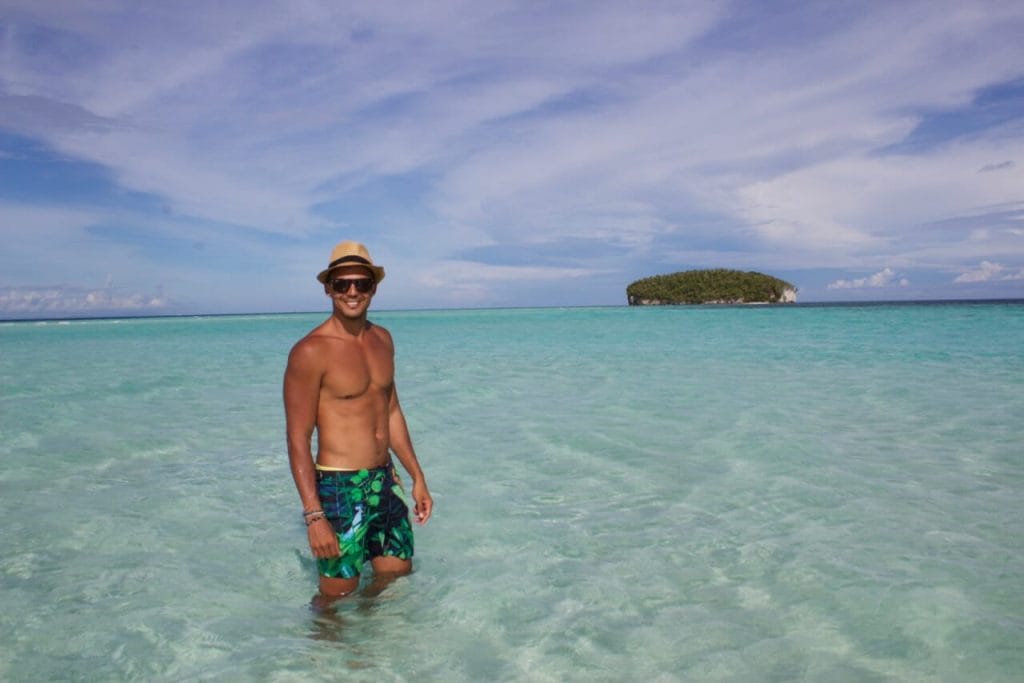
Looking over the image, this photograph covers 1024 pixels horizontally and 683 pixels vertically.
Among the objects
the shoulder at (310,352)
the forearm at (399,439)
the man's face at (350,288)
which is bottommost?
the forearm at (399,439)

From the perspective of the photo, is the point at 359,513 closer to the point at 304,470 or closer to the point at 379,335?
the point at 304,470

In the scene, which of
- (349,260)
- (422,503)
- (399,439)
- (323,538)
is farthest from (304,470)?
(349,260)

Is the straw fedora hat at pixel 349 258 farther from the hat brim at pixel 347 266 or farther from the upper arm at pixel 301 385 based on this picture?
the upper arm at pixel 301 385

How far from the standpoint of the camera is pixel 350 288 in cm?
343

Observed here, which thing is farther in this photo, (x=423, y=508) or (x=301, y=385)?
(x=423, y=508)

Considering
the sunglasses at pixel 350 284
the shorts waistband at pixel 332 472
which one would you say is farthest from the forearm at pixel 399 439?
the sunglasses at pixel 350 284

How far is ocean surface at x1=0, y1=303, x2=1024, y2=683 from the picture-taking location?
10.9 feet

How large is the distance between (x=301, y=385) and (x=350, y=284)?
0.57 meters

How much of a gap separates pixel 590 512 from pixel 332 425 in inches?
108

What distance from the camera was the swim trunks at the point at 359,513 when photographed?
3.54 m

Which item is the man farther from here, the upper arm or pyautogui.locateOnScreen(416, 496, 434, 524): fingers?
pyautogui.locateOnScreen(416, 496, 434, 524): fingers

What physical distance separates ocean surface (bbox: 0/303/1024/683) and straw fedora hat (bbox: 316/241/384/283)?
6.27 ft

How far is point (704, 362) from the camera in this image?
17.4 metres

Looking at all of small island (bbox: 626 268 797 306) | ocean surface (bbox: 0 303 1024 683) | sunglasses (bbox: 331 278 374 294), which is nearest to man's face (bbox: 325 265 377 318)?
sunglasses (bbox: 331 278 374 294)
